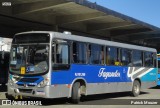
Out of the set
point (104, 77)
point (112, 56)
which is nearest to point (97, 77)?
point (104, 77)

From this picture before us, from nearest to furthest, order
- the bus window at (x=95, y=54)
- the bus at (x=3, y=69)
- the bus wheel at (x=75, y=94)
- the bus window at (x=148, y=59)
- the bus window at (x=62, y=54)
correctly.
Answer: the bus window at (x=62, y=54)
the bus wheel at (x=75, y=94)
the bus window at (x=95, y=54)
the bus window at (x=148, y=59)
the bus at (x=3, y=69)

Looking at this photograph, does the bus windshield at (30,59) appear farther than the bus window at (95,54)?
No

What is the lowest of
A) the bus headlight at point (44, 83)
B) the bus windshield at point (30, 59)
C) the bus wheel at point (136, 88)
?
the bus wheel at point (136, 88)

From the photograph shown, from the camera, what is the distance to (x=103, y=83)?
59.0 feet

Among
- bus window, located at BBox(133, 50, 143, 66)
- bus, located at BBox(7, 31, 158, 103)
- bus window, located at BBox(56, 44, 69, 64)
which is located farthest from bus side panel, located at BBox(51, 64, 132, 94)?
bus window, located at BBox(133, 50, 143, 66)

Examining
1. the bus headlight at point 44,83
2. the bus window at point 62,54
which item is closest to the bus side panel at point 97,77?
the bus headlight at point 44,83

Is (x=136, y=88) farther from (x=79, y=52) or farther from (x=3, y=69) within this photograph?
(x=3, y=69)

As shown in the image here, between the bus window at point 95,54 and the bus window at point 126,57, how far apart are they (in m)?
2.32

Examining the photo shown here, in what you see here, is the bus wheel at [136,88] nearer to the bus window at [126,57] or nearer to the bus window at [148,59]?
the bus window at [126,57]

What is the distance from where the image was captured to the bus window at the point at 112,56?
18.3 metres

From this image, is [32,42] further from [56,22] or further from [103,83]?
[56,22]

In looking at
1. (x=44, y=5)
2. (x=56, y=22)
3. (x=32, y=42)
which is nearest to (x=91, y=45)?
(x=32, y=42)

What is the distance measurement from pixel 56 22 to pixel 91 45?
12753 mm

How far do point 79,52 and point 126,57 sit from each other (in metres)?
4.78
